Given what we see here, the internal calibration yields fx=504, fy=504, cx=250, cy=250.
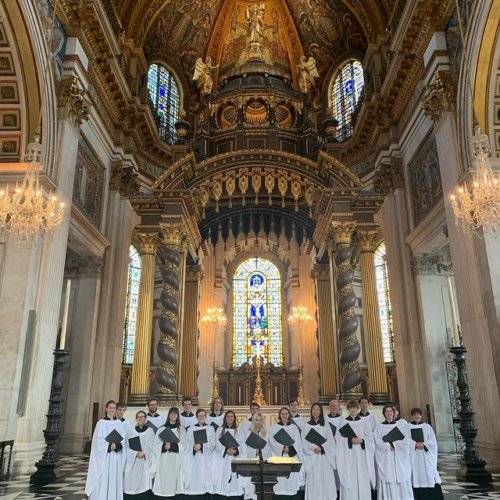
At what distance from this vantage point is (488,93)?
10102 mm

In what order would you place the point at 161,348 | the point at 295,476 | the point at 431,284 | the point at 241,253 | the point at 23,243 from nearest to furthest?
1. the point at 295,476
2. the point at 23,243
3. the point at 161,348
4. the point at 431,284
5. the point at 241,253

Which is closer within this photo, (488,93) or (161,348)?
(488,93)

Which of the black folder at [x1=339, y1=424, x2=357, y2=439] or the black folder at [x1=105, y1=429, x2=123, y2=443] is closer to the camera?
the black folder at [x1=105, y1=429, x2=123, y2=443]

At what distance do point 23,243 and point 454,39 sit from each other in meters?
9.85

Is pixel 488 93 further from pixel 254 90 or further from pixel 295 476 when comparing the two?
pixel 254 90

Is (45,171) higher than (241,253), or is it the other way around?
(241,253)

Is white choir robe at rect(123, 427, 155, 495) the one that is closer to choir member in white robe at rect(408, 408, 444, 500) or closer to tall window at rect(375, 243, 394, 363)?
choir member in white robe at rect(408, 408, 444, 500)

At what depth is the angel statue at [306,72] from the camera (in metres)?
18.0

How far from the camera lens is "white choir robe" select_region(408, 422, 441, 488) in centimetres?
694

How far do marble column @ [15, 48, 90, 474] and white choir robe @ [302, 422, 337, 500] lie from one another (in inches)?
201

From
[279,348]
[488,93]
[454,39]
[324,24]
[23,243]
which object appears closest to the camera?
[23,243]

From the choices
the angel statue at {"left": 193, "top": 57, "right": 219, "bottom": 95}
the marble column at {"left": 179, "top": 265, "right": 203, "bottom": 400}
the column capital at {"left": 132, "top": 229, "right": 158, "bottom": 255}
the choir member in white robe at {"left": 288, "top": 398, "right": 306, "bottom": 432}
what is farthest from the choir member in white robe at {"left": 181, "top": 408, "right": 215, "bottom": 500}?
the angel statue at {"left": 193, "top": 57, "right": 219, "bottom": 95}

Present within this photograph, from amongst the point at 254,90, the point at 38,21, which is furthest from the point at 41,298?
the point at 254,90

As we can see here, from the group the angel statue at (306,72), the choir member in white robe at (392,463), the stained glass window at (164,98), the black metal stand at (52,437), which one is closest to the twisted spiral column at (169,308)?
the black metal stand at (52,437)
